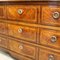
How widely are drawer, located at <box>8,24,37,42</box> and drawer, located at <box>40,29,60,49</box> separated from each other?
8cm

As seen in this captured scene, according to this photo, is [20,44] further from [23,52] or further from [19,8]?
[19,8]

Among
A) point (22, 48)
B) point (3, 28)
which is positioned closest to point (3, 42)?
point (3, 28)

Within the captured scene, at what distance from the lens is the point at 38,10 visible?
1017 mm

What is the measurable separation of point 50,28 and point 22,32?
0.99ft

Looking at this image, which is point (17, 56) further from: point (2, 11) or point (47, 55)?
point (2, 11)

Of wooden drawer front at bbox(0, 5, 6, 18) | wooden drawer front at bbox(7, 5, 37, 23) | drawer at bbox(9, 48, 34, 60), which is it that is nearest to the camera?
wooden drawer front at bbox(7, 5, 37, 23)

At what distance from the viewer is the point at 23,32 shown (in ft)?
3.82

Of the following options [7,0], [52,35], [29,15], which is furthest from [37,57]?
[7,0]

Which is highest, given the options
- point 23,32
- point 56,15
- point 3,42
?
point 56,15

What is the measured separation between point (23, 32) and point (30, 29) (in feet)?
0.30

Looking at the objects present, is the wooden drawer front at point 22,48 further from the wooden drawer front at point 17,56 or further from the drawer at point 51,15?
the drawer at point 51,15

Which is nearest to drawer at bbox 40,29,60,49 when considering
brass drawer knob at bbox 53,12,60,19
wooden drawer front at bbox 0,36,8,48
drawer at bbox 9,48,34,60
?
brass drawer knob at bbox 53,12,60,19

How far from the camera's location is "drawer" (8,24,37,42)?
1089 millimetres

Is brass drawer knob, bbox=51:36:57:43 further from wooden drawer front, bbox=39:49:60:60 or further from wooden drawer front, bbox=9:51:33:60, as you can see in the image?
wooden drawer front, bbox=9:51:33:60
